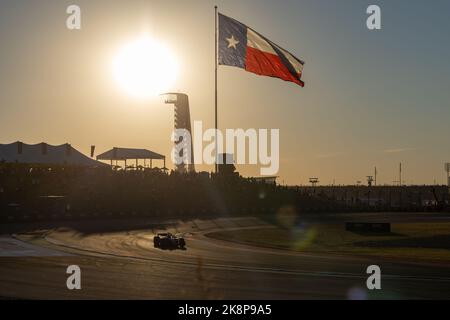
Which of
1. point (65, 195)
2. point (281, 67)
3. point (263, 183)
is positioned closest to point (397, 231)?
point (281, 67)

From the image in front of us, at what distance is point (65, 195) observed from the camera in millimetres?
75500

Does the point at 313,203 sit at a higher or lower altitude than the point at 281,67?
lower

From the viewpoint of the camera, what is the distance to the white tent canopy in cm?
8375

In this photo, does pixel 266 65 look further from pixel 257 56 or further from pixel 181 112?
pixel 181 112

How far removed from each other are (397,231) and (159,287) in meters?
39.2

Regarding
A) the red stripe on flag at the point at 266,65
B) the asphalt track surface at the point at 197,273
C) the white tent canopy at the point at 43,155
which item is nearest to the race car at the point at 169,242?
the asphalt track surface at the point at 197,273

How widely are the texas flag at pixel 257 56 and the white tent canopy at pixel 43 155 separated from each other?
44659 millimetres

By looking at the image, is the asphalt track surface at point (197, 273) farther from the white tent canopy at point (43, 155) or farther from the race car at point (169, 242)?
the white tent canopy at point (43, 155)

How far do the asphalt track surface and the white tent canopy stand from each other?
4353 centimetres

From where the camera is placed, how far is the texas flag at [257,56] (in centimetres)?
4569

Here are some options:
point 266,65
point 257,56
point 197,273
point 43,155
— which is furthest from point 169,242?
point 43,155

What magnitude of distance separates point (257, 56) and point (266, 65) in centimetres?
100

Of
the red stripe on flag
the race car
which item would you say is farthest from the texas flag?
the race car
